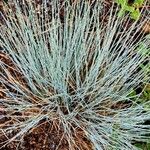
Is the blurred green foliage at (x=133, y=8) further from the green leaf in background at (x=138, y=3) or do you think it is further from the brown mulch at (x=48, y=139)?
the brown mulch at (x=48, y=139)

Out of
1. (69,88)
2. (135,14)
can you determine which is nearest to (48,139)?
(69,88)

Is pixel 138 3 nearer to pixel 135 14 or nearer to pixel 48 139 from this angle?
pixel 135 14

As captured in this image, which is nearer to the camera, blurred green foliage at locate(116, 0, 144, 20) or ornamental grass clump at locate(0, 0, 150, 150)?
ornamental grass clump at locate(0, 0, 150, 150)

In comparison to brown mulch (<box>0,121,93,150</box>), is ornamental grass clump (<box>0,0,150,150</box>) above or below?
above

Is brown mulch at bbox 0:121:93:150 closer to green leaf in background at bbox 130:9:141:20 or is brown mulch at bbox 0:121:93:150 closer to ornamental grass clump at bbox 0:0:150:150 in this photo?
ornamental grass clump at bbox 0:0:150:150

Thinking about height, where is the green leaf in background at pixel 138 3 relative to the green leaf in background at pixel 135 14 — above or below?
above

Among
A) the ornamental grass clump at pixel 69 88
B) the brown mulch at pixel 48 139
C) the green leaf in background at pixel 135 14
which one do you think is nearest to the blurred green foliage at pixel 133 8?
the green leaf in background at pixel 135 14

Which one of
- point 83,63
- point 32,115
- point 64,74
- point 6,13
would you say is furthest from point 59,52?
point 6,13

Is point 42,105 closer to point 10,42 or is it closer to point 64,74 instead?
point 64,74

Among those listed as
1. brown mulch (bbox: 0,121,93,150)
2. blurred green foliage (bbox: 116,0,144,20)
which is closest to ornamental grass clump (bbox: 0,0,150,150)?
brown mulch (bbox: 0,121,93,150)
